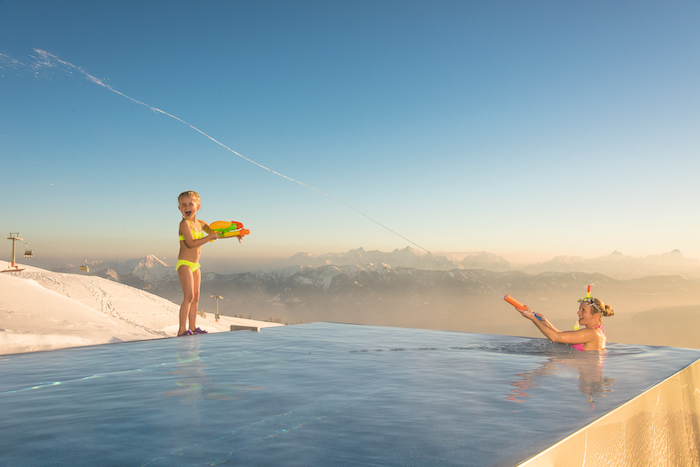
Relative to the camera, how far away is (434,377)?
15.2 ft

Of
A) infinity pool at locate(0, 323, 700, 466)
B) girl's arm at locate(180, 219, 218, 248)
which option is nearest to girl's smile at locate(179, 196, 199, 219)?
girl's arm at locate(180, 219, 218, 248)

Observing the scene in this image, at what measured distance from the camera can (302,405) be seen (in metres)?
3.27

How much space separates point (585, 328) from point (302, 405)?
5.87 metres

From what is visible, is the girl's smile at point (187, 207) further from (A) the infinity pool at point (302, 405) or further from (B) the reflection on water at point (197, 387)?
(B) the reflection on water at point (197, 387)

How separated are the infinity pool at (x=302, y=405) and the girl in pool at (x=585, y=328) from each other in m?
0.67

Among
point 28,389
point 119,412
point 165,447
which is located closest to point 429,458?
point 165,447

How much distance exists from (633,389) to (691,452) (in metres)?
1.64

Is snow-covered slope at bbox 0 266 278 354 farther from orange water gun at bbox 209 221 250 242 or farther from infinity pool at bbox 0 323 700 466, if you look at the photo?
orange water gun at bbox 209 221 250 242

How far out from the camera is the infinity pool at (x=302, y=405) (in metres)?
2.24

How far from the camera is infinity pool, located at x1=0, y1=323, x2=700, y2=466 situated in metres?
2.24

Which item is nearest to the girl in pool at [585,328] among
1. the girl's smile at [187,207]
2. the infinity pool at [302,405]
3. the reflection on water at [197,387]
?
the infinity pool at [302,405]

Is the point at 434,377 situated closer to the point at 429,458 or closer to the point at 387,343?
the point at 429,458

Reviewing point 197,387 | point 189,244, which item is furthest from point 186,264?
point 197,387

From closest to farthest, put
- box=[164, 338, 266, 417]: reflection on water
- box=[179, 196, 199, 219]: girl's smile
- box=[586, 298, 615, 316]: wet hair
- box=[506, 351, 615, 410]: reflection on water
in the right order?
box=[164, 338, 266, 417]: reflection on water < box=[506, 351, 615, 410]: reflection on water < box=[586, 298, 615, 316]: wet hair < box=[179, 196, 199, 219]: girl's smile
